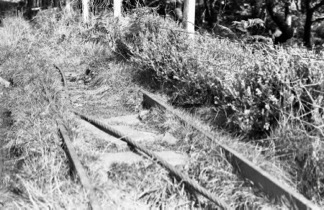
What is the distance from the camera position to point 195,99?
6.95m

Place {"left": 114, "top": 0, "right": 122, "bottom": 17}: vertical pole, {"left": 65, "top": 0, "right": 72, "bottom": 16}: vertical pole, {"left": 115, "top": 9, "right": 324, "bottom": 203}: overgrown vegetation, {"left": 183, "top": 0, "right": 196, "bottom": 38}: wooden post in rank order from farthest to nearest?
{"left": 65, "top": 0, "right": 72, "bottom": 16}: vertical pole, {"left": 114, "top": 0, "right": 122, "bottom": 17}: vertical pole, {"left": 183, "top": 0, "right": 196, "bottom": 38}: wooden post, {"left": 115, "top": 9, "right": 324, "bottom": 203}: overgrown vegetation

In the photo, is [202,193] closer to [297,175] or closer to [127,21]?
[297,175]

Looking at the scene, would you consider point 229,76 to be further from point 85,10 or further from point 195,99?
point 85,10

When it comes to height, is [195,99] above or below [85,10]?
below

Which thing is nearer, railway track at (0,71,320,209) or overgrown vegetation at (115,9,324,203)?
railway track at (0,71,320,209)

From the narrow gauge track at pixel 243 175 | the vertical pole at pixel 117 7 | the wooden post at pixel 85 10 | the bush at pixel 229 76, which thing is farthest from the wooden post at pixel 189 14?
the wooden post at pixel 85 10

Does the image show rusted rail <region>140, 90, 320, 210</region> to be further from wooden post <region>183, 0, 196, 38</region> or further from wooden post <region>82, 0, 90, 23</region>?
wooden post <region>82, 0, 90, 23</region>

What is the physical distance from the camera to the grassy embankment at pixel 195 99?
15.0 feet

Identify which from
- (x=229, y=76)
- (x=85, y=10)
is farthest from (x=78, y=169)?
(x=85, y=10)

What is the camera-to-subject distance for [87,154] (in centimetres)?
505

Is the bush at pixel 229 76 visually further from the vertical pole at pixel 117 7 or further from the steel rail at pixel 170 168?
the vertical pole at pixel 117 7

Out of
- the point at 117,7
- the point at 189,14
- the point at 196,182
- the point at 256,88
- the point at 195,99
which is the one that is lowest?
the point at 196,182

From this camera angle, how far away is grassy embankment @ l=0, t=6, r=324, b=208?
4.56m

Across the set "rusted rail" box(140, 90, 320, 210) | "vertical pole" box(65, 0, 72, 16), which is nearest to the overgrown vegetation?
"rusted rail" box(140, 90, 320, 210)
